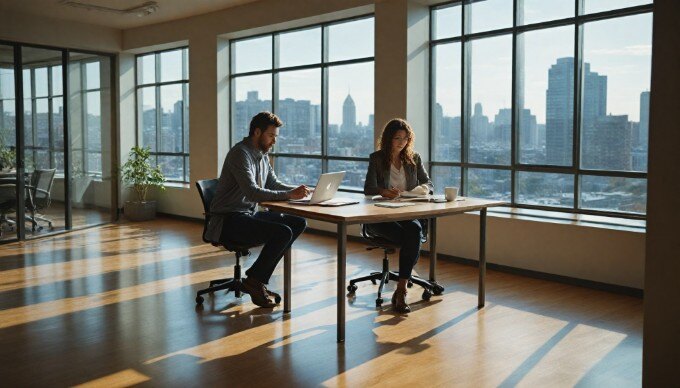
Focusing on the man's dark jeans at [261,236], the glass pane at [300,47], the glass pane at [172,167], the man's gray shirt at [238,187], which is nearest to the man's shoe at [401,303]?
the man's dark jeans at [261,236]

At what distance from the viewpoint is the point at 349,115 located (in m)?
7.86

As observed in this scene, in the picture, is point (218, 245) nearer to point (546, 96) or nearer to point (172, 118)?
point (546, 96)

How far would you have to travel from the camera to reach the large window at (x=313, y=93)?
7691mm

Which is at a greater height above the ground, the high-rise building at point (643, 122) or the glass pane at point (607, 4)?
the glass pane at point (607, 4)

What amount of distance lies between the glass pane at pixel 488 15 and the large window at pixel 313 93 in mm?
1282

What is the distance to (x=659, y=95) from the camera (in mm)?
2818

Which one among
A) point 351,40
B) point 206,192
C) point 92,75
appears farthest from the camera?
point 92,75

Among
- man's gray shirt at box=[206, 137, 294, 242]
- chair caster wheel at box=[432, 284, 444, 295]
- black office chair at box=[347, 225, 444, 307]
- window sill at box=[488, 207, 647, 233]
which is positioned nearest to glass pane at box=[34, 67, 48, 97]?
man's gray shirt at box=[206, 137, 294, 242]

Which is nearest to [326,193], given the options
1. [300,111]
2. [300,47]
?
[300,111]

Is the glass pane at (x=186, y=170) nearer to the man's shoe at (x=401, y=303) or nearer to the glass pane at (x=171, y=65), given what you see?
the glass pane at (x=171, y=65)

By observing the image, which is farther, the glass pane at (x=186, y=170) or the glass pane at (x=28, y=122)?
the glass pane at (x=186, y=170)

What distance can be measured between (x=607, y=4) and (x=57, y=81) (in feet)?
20.8

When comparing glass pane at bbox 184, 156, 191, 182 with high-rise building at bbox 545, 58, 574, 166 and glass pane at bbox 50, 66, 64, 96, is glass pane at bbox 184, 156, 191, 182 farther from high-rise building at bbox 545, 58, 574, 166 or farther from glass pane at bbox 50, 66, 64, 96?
high-rise building at bbox 545, 58, 574, 166

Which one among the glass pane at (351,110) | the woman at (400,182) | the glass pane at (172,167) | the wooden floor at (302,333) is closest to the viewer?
the wooden floor at (302,333)
